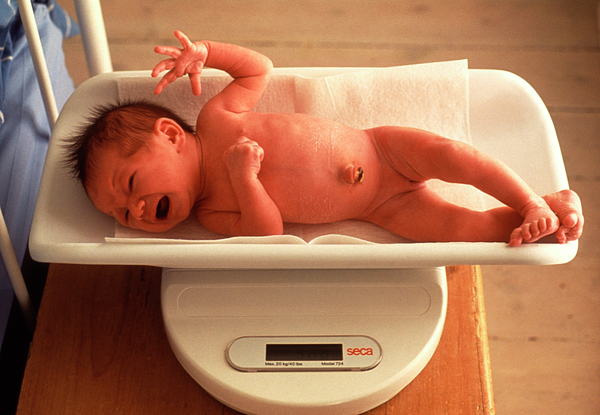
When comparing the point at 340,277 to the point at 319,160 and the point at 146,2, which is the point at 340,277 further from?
the point at 146,2

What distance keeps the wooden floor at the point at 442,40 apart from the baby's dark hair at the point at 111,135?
0.85m

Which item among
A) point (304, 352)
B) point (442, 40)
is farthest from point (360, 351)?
point (442, 40)

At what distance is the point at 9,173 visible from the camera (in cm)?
101

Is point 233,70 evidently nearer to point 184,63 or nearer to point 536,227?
A: point 184,63

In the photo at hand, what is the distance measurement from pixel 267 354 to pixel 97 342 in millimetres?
238

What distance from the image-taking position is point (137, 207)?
82cm

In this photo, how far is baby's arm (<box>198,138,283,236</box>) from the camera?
84cm

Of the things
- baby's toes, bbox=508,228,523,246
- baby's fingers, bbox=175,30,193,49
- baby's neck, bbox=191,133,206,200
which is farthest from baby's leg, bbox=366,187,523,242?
baby's fingers, bbox=175,30,193,49

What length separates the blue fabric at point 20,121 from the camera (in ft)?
3.31

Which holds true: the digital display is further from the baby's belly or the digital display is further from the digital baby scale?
the baby's belly

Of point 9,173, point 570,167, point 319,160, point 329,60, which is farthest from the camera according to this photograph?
point 329,60

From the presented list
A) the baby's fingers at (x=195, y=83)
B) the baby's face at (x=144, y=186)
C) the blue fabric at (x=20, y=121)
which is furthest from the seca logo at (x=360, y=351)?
the blue fabric at (x=20, y=121)

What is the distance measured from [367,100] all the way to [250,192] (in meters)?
0.25

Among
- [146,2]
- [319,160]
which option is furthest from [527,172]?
[146,2]
